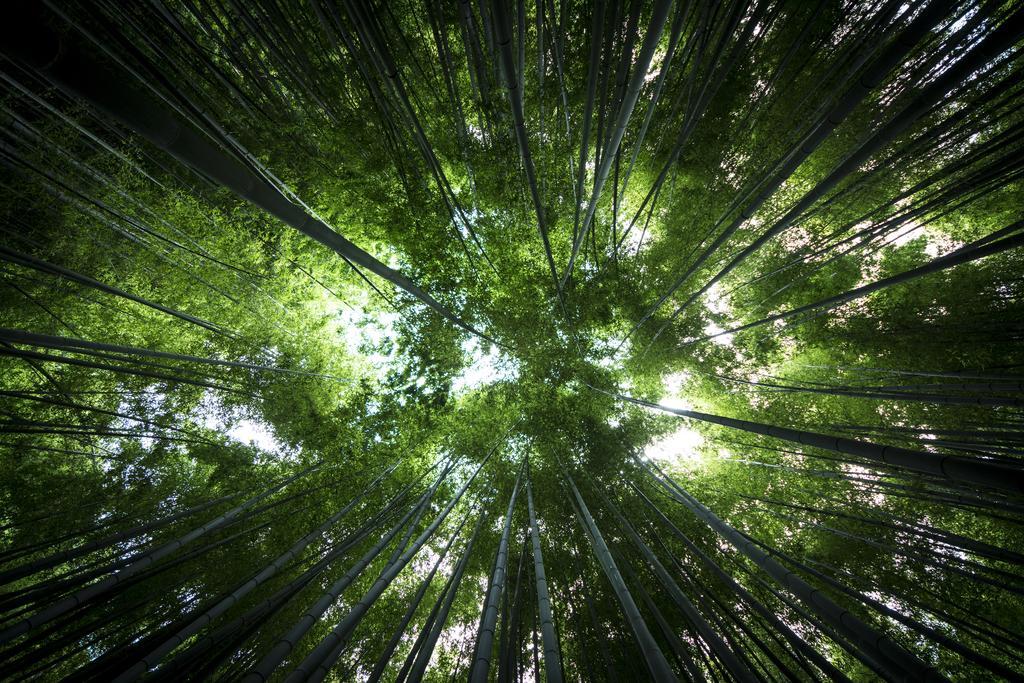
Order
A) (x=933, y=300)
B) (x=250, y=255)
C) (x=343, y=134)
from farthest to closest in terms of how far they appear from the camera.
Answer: (x=250, y=255)
(x=933, y=300)
(x=343, y=134)

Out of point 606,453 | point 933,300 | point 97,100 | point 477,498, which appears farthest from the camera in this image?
point 606,453

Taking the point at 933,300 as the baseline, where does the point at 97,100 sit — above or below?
below

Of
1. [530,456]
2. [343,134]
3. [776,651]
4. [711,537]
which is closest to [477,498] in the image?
[530,456]

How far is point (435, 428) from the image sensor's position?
651 cm

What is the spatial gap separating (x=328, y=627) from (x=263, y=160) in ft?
19.2

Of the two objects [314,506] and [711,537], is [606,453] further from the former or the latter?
[314,506]

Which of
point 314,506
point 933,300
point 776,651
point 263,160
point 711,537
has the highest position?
point 263,160

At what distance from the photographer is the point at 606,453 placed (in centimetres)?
635

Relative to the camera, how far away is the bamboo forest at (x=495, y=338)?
10.8 feet

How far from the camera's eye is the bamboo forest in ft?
10.8

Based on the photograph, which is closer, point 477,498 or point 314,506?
point 314,506

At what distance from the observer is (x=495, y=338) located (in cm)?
638

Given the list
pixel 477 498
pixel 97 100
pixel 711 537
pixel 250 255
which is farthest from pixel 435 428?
pixel 97 100

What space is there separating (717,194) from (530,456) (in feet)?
15.8
